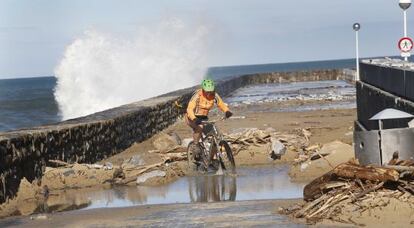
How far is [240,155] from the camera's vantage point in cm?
1512

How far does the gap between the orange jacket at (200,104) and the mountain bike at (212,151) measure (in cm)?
22

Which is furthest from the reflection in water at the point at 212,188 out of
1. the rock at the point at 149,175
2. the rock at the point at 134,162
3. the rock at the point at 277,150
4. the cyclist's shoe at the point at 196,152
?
the rock at the point at 277,150

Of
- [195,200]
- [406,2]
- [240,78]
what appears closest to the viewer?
[195,200]

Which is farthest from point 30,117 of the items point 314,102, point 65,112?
point 314,102

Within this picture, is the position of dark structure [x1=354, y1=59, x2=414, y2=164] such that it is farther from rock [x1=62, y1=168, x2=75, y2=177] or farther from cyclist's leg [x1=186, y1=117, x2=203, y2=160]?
rock [x1=62, y1=168, x2=75, y2=177]

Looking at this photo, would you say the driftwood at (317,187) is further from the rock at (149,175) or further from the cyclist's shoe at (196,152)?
the cyclist's shoe at (196,152)

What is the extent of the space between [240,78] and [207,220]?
5011 centimetres

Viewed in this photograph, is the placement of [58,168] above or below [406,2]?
below

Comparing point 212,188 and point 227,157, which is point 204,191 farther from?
point 227,157

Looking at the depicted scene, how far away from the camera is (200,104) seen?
42.7 ft

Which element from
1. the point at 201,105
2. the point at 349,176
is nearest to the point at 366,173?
the point at 349,176

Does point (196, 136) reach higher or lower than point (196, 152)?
higher

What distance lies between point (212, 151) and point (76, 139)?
2754 millimetres

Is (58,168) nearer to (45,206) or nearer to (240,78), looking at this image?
(45,206)
